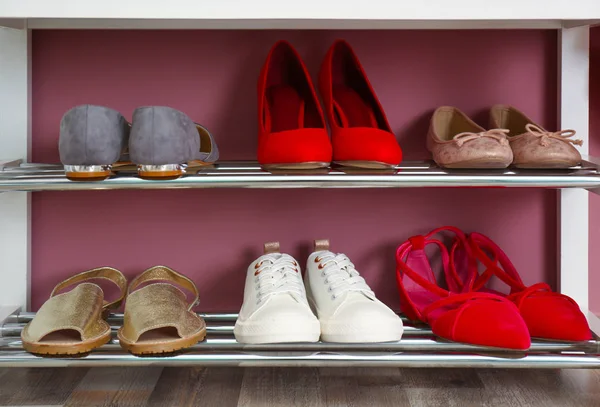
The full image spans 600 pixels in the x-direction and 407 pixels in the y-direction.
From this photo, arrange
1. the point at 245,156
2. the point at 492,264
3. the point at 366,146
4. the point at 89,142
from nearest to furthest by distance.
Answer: the point at 89,142, the point at 366,146, the point at 492,264, the point at 245,156

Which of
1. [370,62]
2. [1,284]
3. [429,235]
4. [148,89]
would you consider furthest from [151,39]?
[429,235]

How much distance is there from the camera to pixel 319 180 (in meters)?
1.02

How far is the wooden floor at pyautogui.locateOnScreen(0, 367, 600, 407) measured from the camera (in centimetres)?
109

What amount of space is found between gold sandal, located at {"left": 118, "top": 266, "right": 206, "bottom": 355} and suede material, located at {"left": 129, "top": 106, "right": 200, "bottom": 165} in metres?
0.23

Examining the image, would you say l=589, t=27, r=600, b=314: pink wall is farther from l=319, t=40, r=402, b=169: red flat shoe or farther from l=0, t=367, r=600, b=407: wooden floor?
l=319, t=40, r=402, b=169: red flat shoe

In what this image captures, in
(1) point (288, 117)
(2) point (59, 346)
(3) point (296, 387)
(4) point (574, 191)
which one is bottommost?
(3) point (296, 387)

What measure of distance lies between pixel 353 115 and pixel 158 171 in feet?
1.40

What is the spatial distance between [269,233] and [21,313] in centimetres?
52

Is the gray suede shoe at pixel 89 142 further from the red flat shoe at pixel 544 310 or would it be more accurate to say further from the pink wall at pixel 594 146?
the pink wall at pixel 594 146

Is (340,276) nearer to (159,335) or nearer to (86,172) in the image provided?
(159,335)

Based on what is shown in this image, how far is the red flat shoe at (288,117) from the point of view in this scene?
1055 millimetres

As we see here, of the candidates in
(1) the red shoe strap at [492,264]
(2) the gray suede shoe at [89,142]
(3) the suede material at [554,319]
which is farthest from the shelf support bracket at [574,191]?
(2) the gray suede shoe at [89,142]

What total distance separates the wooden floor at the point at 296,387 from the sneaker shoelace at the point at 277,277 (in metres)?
0.18

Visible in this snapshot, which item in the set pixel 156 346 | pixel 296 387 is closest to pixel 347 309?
pixel 296 387
